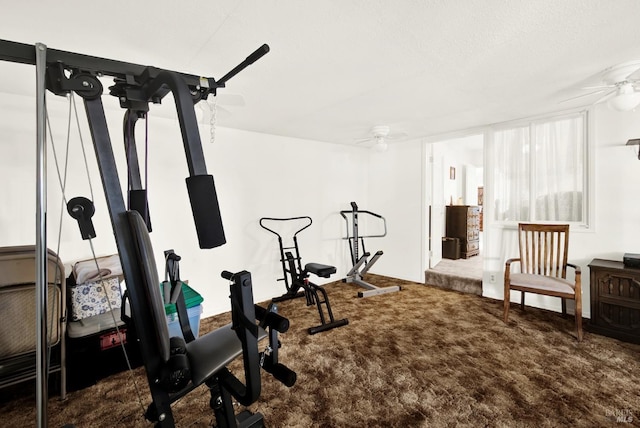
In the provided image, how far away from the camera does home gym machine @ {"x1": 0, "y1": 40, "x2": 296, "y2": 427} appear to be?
93 centimetres

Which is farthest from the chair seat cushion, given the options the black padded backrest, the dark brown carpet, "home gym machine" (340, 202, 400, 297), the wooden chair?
the black padded backrest

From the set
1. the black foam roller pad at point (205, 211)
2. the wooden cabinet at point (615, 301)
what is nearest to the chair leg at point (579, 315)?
the wooden cabinet at point (615, 301)

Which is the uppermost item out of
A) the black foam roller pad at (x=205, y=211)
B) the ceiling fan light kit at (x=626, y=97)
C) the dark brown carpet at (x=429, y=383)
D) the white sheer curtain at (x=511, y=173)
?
the ceiling fan light kit at (x=626, y=97)

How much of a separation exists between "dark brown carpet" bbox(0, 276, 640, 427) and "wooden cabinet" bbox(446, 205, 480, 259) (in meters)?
2.66

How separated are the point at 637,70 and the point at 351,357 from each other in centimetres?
302

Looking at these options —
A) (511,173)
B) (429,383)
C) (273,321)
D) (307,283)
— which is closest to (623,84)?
(511,173)

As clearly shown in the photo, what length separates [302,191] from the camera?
428 centimetres

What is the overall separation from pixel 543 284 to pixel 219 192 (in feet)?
11.5

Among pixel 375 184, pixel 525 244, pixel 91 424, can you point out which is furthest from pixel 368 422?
pixel 375 184

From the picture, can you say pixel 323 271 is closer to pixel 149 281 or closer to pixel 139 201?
pixel 139 201

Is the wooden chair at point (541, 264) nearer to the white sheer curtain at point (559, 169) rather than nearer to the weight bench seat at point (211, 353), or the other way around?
the white sheer curtain at point (559, 169)

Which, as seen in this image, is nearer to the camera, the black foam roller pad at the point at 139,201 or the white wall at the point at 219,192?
the black foam roller pad at the point at 139,201

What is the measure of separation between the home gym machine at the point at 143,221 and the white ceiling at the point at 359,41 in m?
0.50

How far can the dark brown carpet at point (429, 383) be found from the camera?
5.83ft
